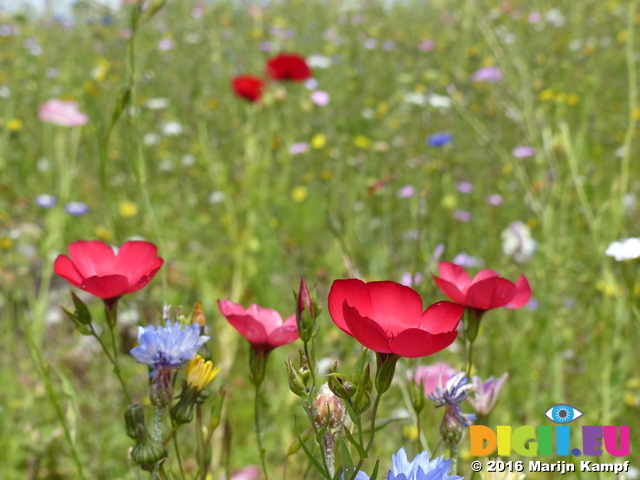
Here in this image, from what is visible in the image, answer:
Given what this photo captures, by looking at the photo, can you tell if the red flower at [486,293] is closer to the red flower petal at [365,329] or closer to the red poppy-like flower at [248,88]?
the red flower petal at [365,329]

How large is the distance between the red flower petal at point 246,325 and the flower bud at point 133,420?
8 cm

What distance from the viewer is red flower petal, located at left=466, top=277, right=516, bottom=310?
1.19 feet

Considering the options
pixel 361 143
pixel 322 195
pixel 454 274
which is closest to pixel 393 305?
pixel 454 274

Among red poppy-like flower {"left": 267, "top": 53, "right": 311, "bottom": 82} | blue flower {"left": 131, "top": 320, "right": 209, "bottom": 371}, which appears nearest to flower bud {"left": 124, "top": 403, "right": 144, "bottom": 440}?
blue flower {"left": 131, "top": 320, "right": 209, "bottom": 371}

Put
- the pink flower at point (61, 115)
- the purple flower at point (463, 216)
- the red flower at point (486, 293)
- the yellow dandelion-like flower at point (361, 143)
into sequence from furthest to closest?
the yellow dandelion-like flower at point (361, 143), the purple flower at point (463, 216), the pink flower at point (61, 115), the red flower at point (486, 293)

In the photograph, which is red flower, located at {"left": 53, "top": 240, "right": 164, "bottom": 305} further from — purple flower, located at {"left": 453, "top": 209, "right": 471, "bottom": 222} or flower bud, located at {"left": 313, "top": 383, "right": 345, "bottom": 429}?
purple flower, located at {"left": 453, "top": 209, "right": 471, "bottom": 222}

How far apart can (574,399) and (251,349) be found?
1.08 meters

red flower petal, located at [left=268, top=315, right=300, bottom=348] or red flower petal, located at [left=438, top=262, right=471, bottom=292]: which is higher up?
red flower petal, located at [left=438, top=262, right=471, bottom=292]

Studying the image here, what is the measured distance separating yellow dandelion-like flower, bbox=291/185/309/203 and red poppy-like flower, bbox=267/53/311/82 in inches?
18.4

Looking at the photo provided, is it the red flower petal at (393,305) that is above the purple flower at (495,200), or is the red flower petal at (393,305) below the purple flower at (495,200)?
below

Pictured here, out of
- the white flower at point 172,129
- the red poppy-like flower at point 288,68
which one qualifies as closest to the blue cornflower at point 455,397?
the red poppy-like flower at point 288,68

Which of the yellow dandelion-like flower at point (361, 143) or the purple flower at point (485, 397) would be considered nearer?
the purple flower at point (485, 397)

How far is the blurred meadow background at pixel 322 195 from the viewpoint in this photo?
104 cm

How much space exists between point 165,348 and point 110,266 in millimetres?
116
